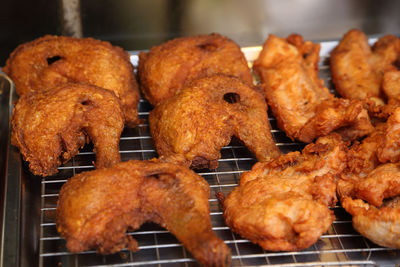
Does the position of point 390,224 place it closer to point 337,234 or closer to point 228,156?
point 337,234

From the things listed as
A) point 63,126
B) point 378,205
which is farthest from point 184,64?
point 378,205

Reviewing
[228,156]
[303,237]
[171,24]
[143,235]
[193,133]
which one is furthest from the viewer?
[171,24]

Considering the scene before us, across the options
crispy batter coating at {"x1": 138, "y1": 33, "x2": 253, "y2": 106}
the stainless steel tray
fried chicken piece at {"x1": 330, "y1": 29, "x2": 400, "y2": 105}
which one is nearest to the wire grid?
the stainless steel tray

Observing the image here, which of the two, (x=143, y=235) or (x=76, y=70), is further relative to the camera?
(x=76, y=70)

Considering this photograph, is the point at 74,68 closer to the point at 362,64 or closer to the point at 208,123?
the point at 208,123

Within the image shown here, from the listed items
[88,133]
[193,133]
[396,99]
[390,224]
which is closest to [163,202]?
[193,133]

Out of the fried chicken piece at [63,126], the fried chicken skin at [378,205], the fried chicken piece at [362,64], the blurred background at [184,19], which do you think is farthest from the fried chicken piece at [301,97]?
the fried chicken piece at [63,126]
